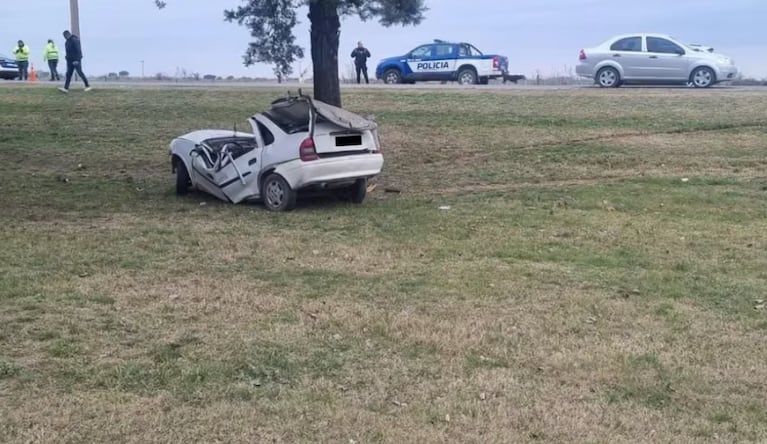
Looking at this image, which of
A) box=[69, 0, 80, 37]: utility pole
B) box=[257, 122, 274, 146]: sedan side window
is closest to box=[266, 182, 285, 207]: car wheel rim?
box=[257, 122, 274, 146]: sedan side window

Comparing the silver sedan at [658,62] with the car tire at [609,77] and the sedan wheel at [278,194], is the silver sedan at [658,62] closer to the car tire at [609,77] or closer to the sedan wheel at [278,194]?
the car tire at [609,77]

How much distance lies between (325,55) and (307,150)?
12.6 feet

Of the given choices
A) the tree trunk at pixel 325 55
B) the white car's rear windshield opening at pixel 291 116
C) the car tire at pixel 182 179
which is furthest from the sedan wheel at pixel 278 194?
the tree trunk at pixel 325 55

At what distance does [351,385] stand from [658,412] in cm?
162

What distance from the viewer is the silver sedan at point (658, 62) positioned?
2322 cm

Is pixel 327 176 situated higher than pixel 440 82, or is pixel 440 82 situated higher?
pixel 440 82

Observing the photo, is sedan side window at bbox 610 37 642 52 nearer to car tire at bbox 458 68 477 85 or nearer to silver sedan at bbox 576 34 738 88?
silver sedan at bbox 576 34 738 88

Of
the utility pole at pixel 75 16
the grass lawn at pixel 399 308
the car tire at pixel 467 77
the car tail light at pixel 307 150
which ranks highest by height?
the utility pole at pixel 75 16

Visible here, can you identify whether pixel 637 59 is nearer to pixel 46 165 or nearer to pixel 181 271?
pixel 46 165

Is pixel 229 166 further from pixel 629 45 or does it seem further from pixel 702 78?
pixel 702 78

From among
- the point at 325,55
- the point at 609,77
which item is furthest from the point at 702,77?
the point at 325,55

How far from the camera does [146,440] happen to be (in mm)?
4012

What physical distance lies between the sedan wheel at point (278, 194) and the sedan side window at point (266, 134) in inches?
16.6

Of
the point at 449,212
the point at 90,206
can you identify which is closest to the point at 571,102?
the point at 449,212
